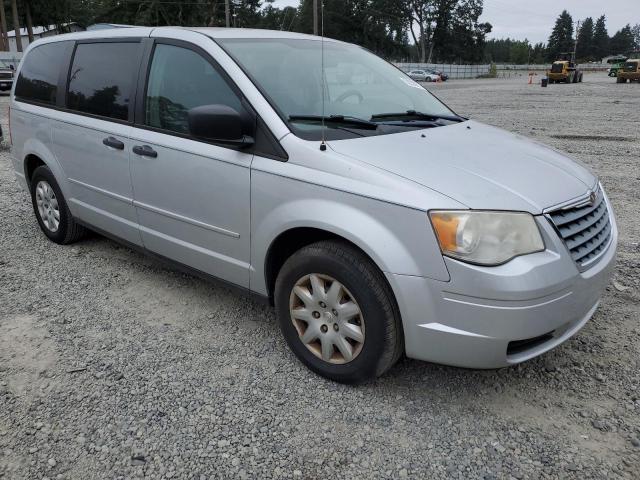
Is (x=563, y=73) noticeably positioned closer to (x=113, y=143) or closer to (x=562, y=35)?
(x=113, y=143)

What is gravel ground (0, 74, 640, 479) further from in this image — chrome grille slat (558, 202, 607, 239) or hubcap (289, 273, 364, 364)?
chrome grille slat (558, 202, 607, 239)

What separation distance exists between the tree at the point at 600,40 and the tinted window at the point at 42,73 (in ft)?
478

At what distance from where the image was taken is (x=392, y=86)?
3746 mm

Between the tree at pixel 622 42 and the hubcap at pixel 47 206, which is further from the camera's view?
the tree at pixel 622 42

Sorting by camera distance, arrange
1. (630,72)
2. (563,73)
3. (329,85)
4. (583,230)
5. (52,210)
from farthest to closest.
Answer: (563,73) → (630,72) → (52,210) → (329,85) → (583,230)

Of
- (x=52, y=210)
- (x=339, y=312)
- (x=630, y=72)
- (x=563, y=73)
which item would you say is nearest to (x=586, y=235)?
(x=339, y=312)

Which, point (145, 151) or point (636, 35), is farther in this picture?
point (636, 35)

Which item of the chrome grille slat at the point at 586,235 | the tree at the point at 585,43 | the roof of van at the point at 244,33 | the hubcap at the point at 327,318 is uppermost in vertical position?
the tree at the point at 585,43

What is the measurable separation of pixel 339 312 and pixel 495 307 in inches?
29.9

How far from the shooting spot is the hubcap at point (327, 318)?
2.63 m

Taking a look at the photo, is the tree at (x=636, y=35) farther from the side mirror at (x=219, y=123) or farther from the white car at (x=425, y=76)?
the side mirror at (x=219, y=123)

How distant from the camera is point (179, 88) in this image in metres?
3.34

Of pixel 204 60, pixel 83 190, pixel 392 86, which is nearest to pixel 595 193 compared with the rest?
pixel 392 86

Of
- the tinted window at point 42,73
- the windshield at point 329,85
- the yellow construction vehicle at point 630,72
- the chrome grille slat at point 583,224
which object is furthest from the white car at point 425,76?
the chrome grille slat at point 583,224
